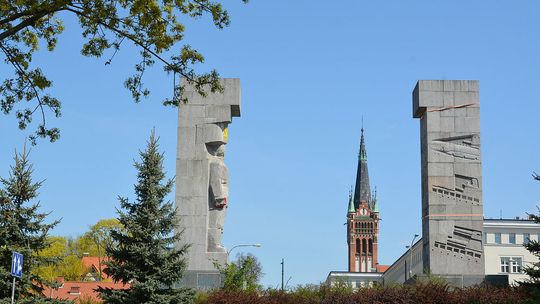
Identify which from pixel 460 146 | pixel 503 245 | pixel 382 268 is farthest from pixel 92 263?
pixel 382 268

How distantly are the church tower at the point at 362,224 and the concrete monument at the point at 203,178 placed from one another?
149 metres

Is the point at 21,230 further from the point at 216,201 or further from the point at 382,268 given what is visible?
the point at 382,268

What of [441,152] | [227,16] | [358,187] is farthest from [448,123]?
[358,187]

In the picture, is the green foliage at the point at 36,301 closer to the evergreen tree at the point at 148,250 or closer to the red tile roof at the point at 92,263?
the evergreen tree at the point at 148,250

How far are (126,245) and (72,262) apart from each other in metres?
56.5

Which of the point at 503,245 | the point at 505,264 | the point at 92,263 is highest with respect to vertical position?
the point at 503,245

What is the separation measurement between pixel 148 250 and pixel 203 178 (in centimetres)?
527

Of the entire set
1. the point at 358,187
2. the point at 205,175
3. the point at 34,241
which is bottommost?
the point at 34,241

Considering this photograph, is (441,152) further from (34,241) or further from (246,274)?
Result: (34,241)

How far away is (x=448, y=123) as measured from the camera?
100 feet

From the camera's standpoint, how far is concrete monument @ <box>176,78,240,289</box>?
29.7 meters

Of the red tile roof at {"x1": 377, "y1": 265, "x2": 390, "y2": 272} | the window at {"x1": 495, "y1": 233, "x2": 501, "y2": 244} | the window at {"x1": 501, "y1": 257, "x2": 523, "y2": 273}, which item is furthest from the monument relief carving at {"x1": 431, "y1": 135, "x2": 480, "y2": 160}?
the red tile roof at {"x1": 377, "y1": 265, "x2": 390, "y2": 272}

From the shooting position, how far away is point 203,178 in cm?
3027

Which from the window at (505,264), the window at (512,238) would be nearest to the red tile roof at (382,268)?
the window at (512,238)
